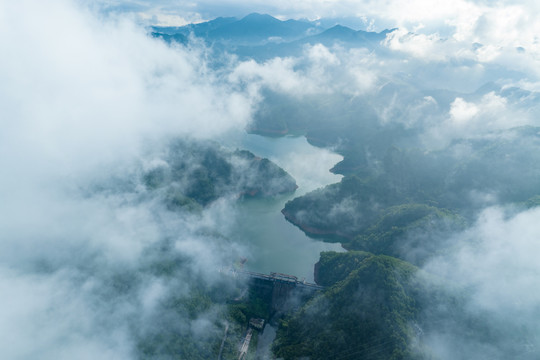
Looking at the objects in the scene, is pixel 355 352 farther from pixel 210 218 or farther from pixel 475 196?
pixel 475 196

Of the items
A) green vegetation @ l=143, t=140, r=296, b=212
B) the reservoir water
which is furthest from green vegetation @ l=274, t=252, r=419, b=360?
green vegetation @ l=143, t=140, r=296, b=212

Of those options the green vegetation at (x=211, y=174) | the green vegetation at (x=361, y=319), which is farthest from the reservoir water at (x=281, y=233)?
the green vegetation at (x=361, y=319)

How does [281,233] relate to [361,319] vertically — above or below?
above

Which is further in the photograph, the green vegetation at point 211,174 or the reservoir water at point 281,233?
the green vegetation at point 211,174

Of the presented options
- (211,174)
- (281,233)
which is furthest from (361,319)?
(211,174)

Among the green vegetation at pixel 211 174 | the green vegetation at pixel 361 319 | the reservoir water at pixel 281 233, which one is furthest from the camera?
Result: the green vegetation at pixel 211 174

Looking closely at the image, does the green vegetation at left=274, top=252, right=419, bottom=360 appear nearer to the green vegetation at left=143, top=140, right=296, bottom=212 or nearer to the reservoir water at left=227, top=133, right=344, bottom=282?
the reservoir water at left=227, top=133, right=344, bottom=282

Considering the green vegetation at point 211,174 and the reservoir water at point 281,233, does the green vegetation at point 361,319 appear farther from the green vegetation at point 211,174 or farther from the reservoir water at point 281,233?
the green vegetation at point 211,174

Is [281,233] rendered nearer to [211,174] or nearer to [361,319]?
[211,174]

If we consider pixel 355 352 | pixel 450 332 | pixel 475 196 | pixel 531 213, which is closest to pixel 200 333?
pixel 355 352
